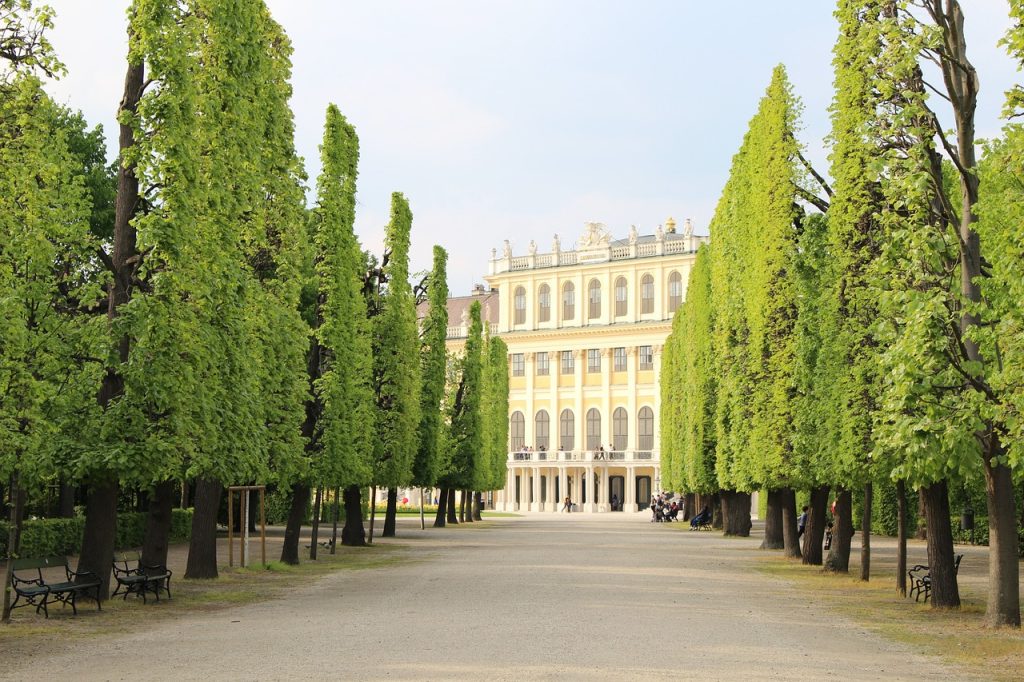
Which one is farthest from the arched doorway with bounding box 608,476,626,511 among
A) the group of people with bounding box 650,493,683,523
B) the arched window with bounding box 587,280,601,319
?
the group of people with bounding box 650,493,683,523

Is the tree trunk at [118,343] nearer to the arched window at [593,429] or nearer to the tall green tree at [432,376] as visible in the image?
the tall green tree at [432,376]

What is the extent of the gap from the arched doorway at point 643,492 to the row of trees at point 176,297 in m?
67.8

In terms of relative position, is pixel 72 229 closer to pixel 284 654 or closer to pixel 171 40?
pixel 171 40

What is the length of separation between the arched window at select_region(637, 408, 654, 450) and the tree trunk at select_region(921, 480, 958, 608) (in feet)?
261

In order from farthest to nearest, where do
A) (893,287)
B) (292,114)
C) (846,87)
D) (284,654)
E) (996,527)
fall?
(292,114)
(846,87)
(893,287)
(996,527)
(284,654)

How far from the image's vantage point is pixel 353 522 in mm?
36562

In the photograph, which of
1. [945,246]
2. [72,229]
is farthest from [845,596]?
[72,229]

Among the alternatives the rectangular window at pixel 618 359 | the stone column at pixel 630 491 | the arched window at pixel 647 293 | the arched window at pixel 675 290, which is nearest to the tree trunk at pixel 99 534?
the stone column at pixel 630 491

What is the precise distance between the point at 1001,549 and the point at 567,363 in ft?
286

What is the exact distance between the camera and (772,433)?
26.0 metres

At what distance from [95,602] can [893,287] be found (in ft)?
38.3

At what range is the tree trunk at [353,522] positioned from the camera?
119 feet

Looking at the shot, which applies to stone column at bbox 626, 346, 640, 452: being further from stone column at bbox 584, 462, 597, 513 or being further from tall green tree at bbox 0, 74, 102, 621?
tall green tree at bbox 0, 74, 102, 621

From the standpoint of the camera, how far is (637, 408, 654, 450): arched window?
320 feet
